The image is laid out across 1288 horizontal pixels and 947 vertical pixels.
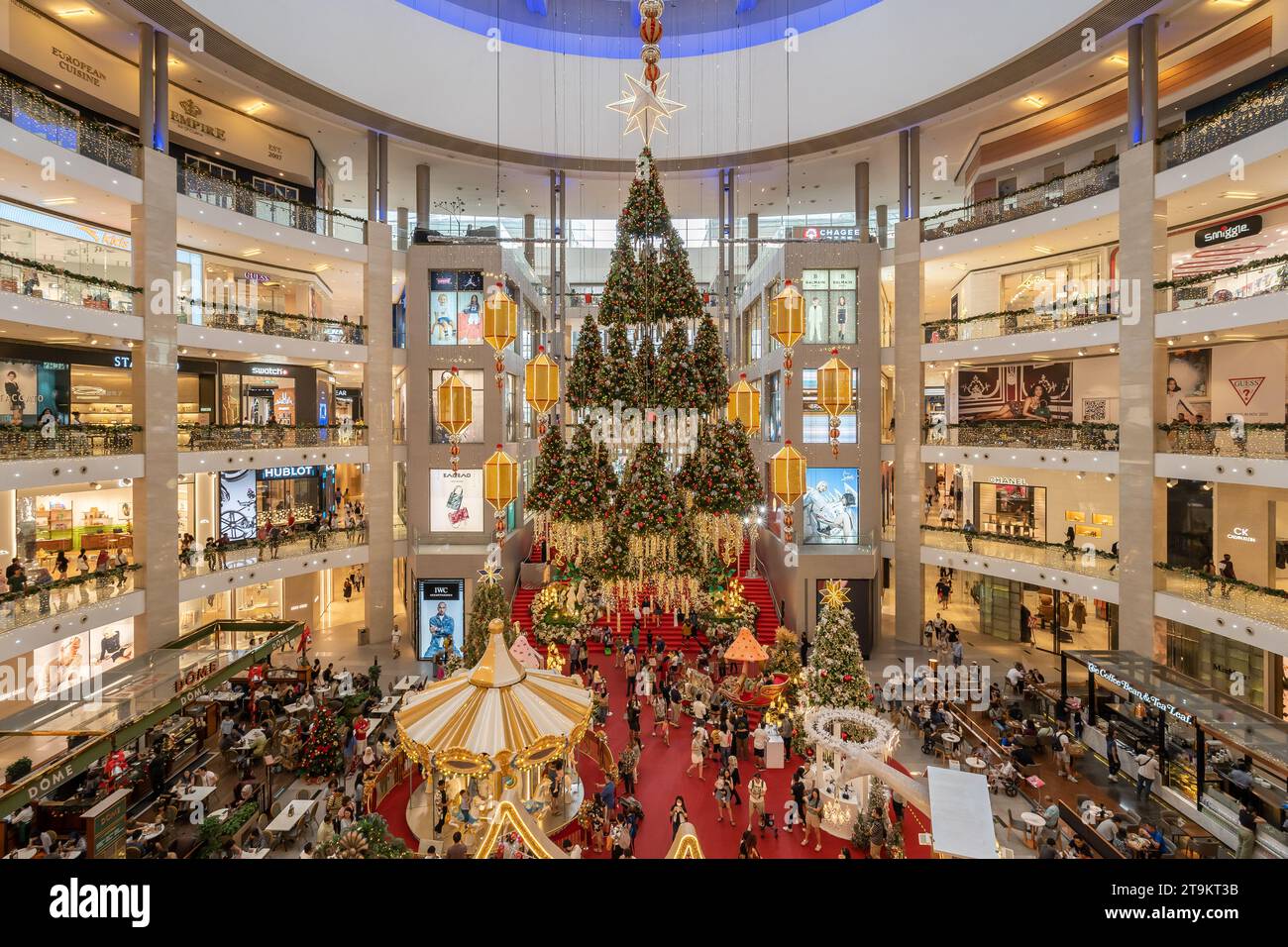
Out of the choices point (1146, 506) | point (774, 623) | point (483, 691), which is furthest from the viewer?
point (774, 623)

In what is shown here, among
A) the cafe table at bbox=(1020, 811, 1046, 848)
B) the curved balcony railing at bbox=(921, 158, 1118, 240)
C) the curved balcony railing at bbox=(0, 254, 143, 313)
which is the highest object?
the curved balcony railing at bbox=(921, 158, 1118, 240)

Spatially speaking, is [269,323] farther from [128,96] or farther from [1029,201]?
[1029,201]

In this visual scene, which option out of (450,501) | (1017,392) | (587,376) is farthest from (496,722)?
(1017,392)

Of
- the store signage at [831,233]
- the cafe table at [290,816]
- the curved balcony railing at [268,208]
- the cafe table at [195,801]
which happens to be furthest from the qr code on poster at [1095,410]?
the cafe table at [195,801]

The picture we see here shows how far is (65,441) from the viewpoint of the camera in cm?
1285

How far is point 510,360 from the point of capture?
23266mm

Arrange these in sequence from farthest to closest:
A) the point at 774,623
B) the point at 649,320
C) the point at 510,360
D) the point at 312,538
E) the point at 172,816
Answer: the point at 510,360 → the point at 774,623 → the point at 312,538 → the point at 172,816 → the point at 649,320

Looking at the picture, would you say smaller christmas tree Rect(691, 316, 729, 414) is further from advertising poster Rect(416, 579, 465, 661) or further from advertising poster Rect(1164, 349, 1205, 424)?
advertising poster Rect(1164, 349, 1205, 424)

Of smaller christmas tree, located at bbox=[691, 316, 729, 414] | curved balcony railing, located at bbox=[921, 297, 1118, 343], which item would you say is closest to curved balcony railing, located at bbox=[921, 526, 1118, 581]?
curved balcony railing, located at bbox=[921, 297, 1118, 343]

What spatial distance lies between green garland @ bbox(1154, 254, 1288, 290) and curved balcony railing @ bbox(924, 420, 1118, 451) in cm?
326

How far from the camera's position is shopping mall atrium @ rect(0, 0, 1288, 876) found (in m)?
9.77

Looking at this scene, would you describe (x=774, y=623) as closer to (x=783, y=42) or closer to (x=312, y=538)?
(x=312, y=538)

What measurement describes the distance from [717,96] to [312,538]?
18922mm
